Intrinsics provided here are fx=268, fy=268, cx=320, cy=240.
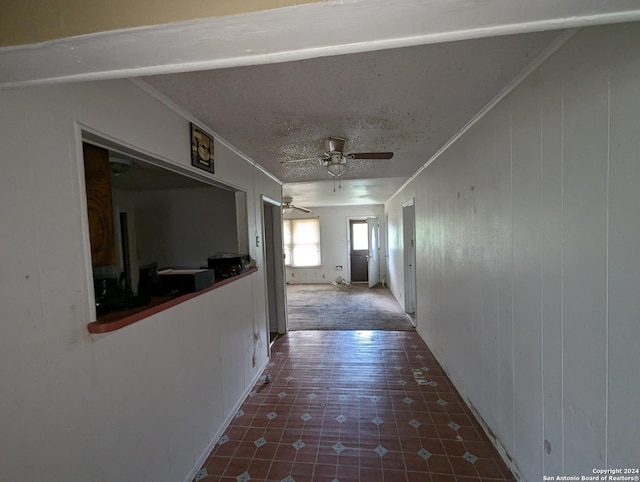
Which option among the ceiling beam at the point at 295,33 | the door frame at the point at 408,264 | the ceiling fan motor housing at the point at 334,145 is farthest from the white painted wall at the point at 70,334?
the door frame at the point at 408,264

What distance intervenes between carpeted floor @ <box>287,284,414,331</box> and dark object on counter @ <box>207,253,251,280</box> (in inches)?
85.0

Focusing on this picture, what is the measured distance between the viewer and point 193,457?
62.4 inches

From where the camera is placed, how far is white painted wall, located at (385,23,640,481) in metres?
0.85

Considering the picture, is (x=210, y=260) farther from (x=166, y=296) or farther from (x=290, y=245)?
(x=290, y=245)

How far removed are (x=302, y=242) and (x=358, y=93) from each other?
6.44 m

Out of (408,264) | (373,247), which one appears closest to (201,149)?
(408,264)

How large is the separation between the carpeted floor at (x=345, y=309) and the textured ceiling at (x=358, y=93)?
280 cm

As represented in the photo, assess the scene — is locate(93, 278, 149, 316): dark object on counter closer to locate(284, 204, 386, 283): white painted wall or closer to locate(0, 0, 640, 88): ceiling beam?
locate(0, 0, 640, 88): ceiling beam

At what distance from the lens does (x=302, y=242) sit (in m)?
7.77

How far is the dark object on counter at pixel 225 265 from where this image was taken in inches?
83.7

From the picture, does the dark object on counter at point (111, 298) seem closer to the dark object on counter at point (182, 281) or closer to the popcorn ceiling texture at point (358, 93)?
the dark object on counter at point (182, 281)

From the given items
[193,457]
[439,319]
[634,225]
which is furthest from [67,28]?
[439,319]

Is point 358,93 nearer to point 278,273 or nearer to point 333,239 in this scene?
point 278,273

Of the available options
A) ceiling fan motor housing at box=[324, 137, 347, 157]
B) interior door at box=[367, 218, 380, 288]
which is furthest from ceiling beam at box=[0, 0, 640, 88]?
interior door at box=[367, 218, 380, 288]
